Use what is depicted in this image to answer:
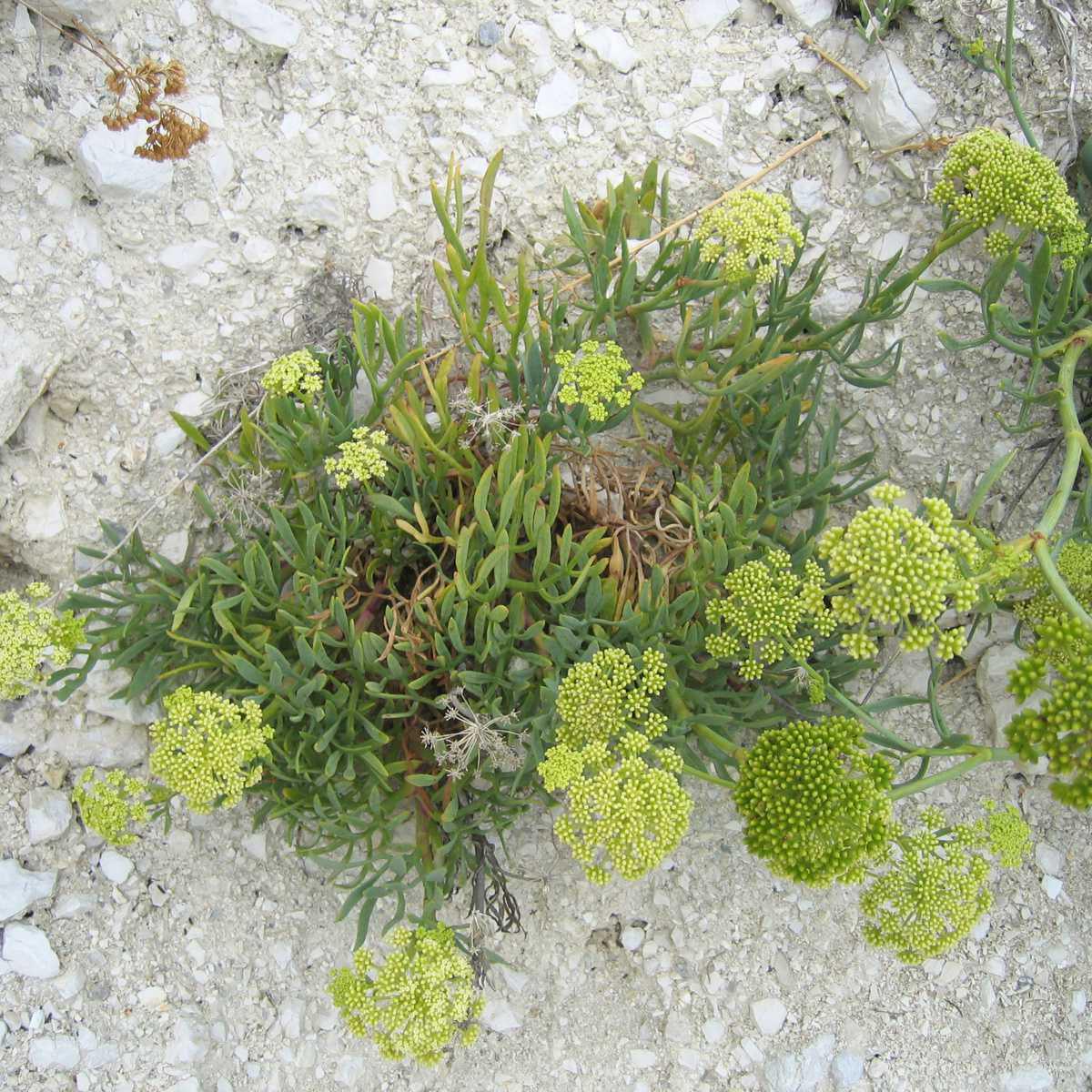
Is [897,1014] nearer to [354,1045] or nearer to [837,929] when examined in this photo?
[837,929]

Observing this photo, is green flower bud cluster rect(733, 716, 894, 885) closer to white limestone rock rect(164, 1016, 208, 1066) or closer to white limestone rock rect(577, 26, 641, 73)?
white limestone rock rect(164, 1016, 208, 1066)

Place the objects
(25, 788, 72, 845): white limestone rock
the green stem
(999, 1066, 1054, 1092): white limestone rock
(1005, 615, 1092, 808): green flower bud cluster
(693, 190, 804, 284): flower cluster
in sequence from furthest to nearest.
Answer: (999, 1066, 1054, 1092): white limestone rock → (25, 788, 72, 845): white limestone rock → the green stem → (693, 190, 804, 284): flower cluster → (1005, 615, 1092, 808): green flower bud cluster

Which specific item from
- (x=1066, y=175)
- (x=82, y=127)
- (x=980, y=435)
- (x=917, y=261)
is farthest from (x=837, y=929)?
(x=82, y=127)

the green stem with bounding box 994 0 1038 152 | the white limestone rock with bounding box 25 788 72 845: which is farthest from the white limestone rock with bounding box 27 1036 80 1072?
the green stem with bounding box 994 0 1038 152

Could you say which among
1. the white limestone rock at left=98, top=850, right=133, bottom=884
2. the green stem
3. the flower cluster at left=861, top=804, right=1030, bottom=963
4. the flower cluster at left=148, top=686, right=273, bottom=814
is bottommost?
the white limestone rock at left=98, top=850, right=133, bottom=884

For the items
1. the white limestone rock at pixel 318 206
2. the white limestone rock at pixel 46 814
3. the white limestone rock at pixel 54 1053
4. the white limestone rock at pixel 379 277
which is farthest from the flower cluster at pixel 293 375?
the white limestone rock at pixel 54 1053

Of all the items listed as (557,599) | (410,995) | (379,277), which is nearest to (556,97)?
(379,277)
